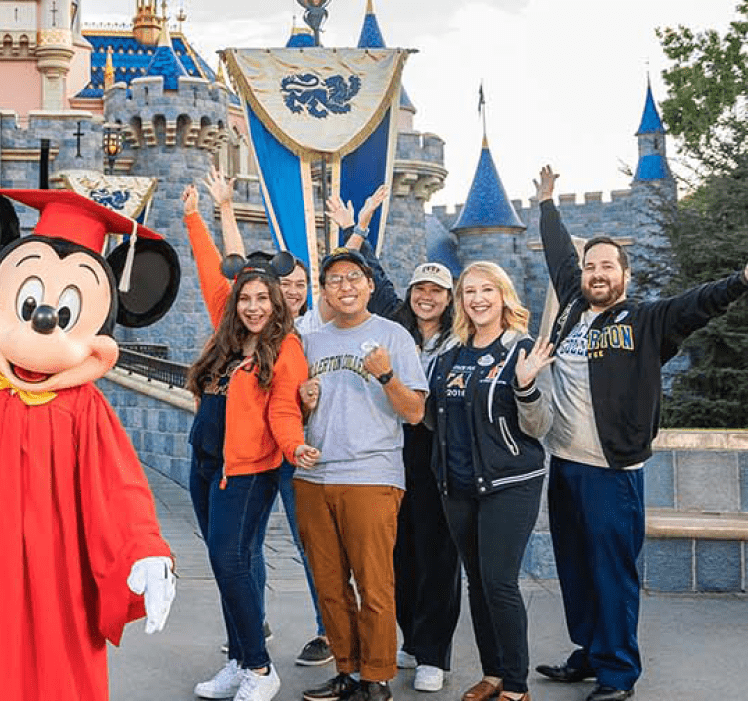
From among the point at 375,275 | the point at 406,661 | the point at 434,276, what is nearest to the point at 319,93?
the point at 375,275

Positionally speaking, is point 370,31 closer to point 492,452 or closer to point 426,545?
point 426,545

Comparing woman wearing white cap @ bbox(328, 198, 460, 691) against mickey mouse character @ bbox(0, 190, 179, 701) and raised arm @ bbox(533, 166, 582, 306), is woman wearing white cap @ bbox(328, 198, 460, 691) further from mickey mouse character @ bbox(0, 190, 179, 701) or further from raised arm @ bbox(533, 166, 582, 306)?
mickey mouse character @ bbox(0, 190, 179, 701)

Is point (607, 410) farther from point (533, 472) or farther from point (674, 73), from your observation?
point (674, 73)

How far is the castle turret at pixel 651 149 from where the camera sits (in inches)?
1105

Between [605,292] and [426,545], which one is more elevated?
[605,292]

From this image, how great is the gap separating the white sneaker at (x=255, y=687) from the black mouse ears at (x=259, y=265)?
45.5 inches

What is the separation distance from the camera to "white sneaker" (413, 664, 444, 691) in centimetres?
366

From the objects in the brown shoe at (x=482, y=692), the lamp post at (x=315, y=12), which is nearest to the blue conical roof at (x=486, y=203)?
the lamp post at (x=315, y=12)

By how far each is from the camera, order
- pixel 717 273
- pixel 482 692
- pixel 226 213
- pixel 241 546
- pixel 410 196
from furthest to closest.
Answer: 1. pixel 410 196
2. pixel 717 273
3. pixel 226 213
4. pixel 482 692
5. pixel 241 546

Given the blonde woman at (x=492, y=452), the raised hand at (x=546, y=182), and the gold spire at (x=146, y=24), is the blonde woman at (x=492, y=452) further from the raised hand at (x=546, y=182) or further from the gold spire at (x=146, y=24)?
the gold spire at (x=146, y=24)

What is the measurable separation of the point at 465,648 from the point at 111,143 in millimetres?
15197

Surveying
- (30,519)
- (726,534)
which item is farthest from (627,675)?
(30,519)

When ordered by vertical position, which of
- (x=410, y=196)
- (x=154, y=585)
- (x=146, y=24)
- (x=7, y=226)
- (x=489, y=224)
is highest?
(x=146, y=24)

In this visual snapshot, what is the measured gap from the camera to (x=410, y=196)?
2362 centimetres
